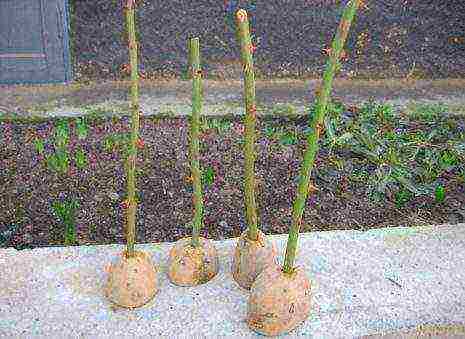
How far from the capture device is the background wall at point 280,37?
4.29 metres

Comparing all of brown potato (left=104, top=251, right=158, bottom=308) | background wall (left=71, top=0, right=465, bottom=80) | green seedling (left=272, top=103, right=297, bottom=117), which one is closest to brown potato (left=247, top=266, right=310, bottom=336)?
brown potato (left=104, top=251, right=158, bottom=308)

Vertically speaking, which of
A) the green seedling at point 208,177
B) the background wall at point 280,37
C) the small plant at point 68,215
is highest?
the background wall at point 280,37

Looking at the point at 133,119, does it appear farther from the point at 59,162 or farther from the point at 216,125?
the point at 216,125

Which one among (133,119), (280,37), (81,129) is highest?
(133,119)

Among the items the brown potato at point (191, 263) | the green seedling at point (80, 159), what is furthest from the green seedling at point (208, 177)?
the brown potato at point (191, 263)

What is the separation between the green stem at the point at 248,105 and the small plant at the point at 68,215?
2.76 feet

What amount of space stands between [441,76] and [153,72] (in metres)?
1.87

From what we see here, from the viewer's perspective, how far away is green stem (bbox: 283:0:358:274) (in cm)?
157

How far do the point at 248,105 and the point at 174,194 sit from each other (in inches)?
45.2

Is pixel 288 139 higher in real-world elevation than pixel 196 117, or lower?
lower

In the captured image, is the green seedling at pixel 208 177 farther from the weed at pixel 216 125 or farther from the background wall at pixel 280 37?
the background wall at pixel 280 37

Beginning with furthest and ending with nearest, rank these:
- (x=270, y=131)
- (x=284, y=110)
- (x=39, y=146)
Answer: (x=284, y=110) → (x=270, y=131) → (x=39, y=146)

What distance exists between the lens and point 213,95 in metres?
3.85

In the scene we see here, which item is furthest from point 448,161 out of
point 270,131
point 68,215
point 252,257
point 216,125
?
point 68,215
